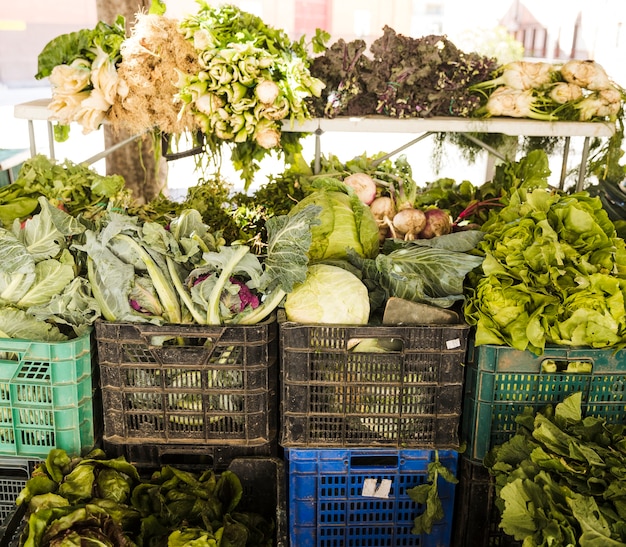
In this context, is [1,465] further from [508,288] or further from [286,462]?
[508,288]

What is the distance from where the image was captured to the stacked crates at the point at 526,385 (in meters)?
2.01

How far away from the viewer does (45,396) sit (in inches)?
78.5

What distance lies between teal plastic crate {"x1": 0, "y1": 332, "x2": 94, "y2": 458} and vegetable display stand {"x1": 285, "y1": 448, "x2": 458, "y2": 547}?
27.4 inches

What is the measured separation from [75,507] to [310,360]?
818 millimetres

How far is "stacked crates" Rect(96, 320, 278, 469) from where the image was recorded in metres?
1.96

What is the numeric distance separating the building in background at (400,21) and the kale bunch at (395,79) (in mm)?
6931

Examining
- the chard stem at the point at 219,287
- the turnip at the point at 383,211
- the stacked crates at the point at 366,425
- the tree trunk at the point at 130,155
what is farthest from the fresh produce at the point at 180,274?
the tree trunk at the point at 130,155

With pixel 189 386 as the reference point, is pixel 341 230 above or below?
above

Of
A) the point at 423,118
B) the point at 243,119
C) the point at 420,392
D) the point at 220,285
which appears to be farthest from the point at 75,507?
the point at 423,118

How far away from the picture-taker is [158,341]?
1.97 metres

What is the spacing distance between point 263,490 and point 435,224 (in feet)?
4.56

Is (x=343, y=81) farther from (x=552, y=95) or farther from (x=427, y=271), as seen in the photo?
(x=427, y=271)

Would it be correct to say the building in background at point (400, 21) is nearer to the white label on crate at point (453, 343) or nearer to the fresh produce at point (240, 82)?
the fresh produce at point (240, 82)

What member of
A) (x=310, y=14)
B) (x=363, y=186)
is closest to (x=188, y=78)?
(x=363, y=186)
